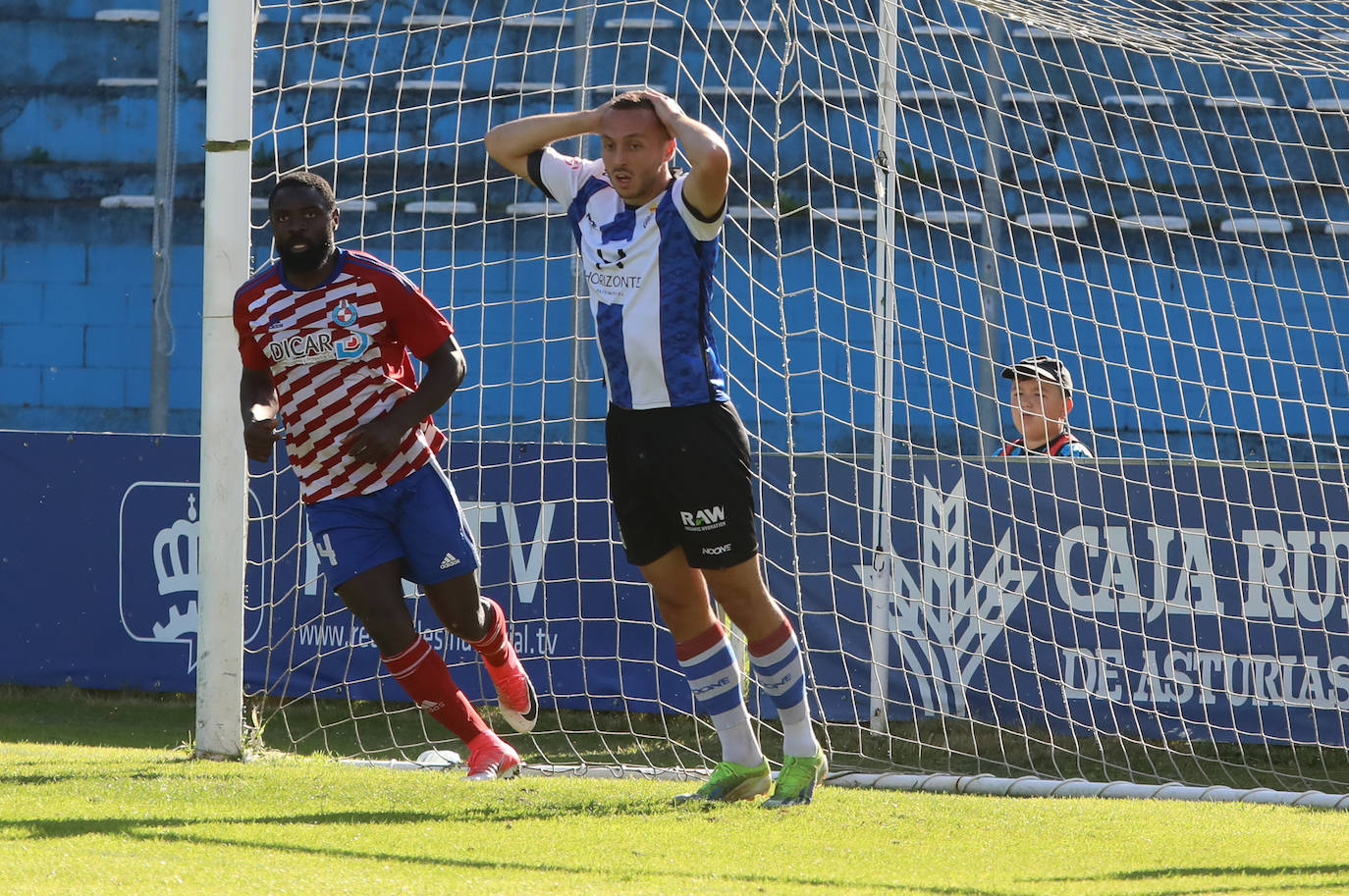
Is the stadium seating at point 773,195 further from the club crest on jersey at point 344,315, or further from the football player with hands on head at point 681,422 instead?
the football player with hands on head at point 681,422

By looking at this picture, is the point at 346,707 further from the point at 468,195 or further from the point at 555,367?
the point at 468,195

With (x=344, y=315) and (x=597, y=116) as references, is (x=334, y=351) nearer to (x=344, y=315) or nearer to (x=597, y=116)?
(x=344, y=315)

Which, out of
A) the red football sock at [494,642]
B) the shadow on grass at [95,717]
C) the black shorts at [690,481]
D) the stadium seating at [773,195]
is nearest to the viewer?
the black shorts at [690,481]

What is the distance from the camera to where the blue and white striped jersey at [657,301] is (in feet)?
12.8

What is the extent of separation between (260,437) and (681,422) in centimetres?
120

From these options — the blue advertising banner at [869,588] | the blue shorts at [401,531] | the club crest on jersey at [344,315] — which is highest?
the club crest on jersey at [344,315]

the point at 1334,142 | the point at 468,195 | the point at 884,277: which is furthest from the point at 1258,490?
the point at 468,195

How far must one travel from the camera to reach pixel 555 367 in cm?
1082

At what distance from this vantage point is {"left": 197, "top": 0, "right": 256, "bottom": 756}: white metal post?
191 inches

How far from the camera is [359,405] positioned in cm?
433

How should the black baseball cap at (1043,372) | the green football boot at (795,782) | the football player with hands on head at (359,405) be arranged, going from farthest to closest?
1. the black baseball cap at (1043,372)
2. the football player with hands on head at (359,405)
3. the green football boot at (795,782)

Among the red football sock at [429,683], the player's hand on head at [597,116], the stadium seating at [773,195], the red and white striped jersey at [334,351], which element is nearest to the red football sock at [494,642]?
the red football sock at [429,683]

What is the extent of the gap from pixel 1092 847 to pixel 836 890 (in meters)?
1.00

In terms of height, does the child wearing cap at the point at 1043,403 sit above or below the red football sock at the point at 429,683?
above
